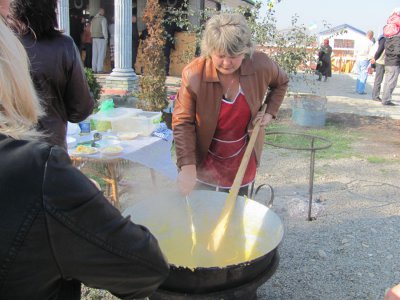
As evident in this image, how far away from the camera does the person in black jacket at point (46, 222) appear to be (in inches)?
28.0

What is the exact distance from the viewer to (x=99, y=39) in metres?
11.5

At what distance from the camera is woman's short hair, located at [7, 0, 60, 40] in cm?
197

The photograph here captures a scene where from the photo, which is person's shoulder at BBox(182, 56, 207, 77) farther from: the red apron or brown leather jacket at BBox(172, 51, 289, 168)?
the red apron

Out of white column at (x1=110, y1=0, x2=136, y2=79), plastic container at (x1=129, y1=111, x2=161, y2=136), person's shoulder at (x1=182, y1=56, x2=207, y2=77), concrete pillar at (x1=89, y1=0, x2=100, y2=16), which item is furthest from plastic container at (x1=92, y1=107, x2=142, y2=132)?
concrete pillar at (x1=89, y1=0, x2=100, y2=16)

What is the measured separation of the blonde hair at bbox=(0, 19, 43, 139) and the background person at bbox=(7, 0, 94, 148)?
1146mm

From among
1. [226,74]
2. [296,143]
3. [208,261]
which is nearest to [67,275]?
[208,261]

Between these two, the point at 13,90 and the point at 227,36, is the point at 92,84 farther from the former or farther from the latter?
the point at 13,90

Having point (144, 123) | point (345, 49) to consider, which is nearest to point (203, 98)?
point (144, 123)

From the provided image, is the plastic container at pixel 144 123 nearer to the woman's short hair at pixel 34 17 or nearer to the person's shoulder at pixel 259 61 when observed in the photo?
the person's shoulder at pixel 259 61

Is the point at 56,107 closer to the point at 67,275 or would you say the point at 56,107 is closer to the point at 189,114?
the point at 189,114

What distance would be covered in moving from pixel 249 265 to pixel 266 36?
19.2 feet

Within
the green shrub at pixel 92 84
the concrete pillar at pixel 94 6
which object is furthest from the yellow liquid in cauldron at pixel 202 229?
the concrete pillar at pixel 94 6

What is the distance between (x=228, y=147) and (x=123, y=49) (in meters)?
6.99

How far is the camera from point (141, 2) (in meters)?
12.4
